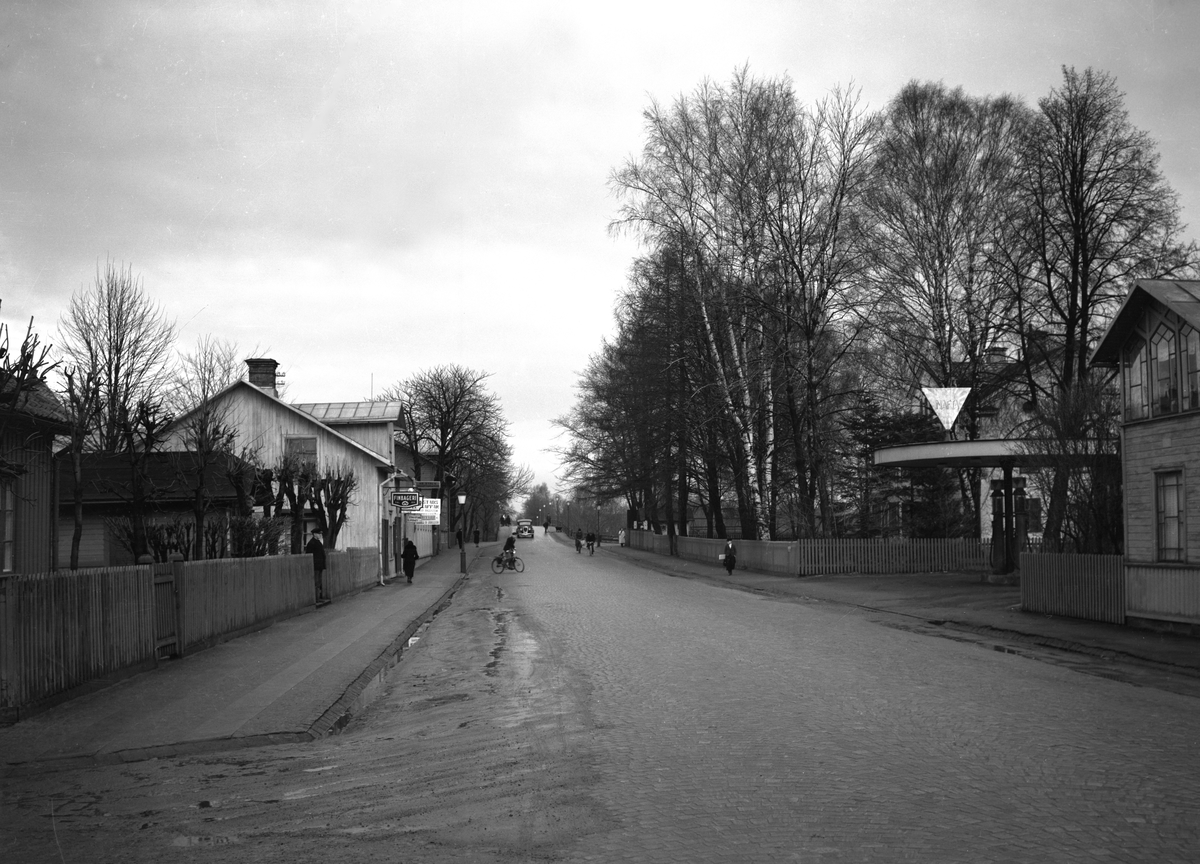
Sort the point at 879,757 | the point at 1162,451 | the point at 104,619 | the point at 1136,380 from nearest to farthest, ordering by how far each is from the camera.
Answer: the point at 879,757
the point at 104,619
the point at 1162,451
the point at 1136,380

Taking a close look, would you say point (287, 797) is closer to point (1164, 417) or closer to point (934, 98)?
point (1164, 417)

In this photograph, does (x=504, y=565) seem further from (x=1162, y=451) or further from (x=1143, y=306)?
(x=1162, y=451)

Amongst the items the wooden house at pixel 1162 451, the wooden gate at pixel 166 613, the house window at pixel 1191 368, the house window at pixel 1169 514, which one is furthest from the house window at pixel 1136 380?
the wooden gate at pixel 166 613

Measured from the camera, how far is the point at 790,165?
36.5m

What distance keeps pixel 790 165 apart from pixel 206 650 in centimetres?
2631

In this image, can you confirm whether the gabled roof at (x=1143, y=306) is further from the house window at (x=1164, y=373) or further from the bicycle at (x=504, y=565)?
the bicycle at (x=504, y=565)

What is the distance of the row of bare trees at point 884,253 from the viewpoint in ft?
107

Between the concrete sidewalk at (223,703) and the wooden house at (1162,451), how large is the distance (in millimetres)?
11971

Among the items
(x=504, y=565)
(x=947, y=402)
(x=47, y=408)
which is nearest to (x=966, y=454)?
(x=947, y=402)

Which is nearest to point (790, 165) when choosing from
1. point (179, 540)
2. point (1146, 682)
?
point (179, 540)

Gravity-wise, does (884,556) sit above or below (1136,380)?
below

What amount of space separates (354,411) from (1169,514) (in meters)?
40.6

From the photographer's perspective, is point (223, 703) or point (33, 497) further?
point (33, 497)

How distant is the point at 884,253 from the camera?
126ft
